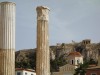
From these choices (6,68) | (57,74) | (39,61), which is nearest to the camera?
(6,68)

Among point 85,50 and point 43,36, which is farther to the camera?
point 85,50

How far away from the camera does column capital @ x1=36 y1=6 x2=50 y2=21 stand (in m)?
13.1

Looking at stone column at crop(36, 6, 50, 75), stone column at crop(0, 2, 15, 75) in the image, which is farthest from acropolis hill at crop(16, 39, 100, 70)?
stone column at crop(0, 2, 15, 75)

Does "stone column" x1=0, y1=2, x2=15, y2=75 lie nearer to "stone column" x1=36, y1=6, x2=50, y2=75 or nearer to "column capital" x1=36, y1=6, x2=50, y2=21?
"stone column" x1=36, y1=6, x2=50, y2=75

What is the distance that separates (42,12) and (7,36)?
7.23 feet

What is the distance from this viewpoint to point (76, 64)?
155ft

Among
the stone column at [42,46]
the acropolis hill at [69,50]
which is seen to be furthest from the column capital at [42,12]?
the acropolis hill at [69,50]

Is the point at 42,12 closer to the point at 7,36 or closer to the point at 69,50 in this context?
the point at 7,36

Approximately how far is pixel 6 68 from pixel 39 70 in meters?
1.86

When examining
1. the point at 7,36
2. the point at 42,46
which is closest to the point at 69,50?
the point at 42,46

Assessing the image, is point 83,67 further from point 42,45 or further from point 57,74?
point 42,45

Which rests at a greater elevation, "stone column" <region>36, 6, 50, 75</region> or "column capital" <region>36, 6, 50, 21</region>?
"column capital" <region>36, 6, 50, 21</region>

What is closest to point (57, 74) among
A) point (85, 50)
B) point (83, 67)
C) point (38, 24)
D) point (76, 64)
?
point (76, 64)

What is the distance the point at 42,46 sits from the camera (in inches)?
511
